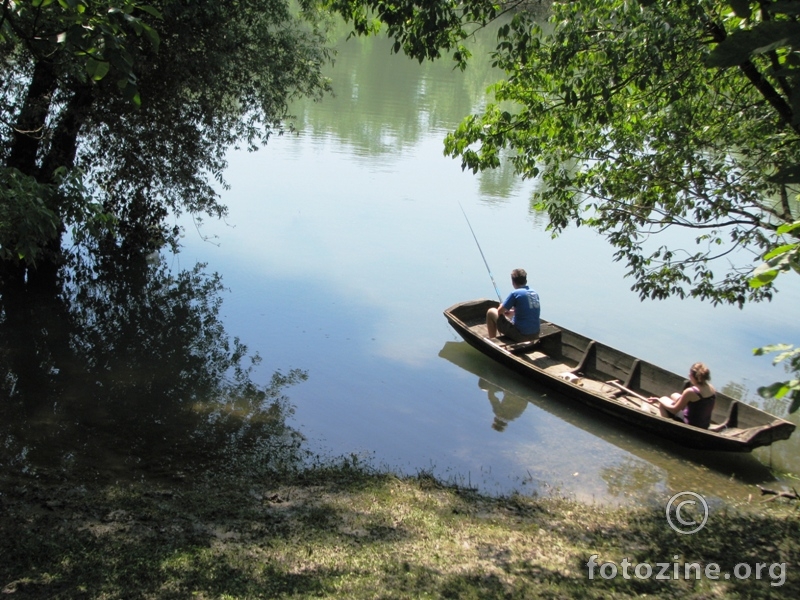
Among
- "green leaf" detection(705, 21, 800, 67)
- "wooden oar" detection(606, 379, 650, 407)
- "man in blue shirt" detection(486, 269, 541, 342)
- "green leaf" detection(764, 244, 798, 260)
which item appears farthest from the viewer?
"man in blue shirt" detection(486, 269, 541, 342)

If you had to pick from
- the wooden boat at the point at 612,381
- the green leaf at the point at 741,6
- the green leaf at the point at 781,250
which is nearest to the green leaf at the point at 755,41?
the green leaf at the point at 741,6

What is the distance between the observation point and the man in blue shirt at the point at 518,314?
11.7 m

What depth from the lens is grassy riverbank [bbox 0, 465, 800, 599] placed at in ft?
15.1

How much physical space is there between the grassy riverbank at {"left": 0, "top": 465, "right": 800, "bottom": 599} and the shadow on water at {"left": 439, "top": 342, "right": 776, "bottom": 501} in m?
1.04

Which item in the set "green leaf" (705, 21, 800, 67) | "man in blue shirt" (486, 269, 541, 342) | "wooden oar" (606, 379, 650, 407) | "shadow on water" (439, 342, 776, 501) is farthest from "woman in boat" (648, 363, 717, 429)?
"green leaf" (705, 21, 800, 67)

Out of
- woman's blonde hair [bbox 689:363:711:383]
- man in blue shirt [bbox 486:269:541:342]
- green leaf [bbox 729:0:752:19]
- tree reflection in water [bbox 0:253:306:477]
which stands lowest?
tree reflection in water [bbox 0:253:306:477]

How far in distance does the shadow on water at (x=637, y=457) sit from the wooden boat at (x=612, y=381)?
0.16 m

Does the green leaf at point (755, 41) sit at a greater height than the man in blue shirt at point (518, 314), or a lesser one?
lesser

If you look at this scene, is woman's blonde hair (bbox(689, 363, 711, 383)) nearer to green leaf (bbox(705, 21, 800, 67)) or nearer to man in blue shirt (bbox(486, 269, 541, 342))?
man in blue shirt (bbox(486, 269, 541, 342))

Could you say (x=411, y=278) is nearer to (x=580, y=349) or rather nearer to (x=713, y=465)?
(x=580, y=349)

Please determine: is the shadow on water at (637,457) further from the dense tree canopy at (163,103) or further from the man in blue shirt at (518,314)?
the dense tree canopy at (163,103)

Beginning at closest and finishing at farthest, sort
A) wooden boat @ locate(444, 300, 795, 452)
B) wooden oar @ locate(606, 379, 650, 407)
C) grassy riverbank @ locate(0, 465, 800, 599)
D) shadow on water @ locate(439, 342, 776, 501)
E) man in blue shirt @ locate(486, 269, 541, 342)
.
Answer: grassy riverbank @ locate(0, 465, 800, 599), shadow on water @ locate(439, 342, 776, 501), wooden boat @ locate(444, 300, 795, 452), wooden oar @ locate(606, 379, 650, 407), man in blue shirt @ locate(486, 269, 541, 342)

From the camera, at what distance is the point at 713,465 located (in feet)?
29.1

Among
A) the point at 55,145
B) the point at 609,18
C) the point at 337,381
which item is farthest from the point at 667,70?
the point at 55,145
